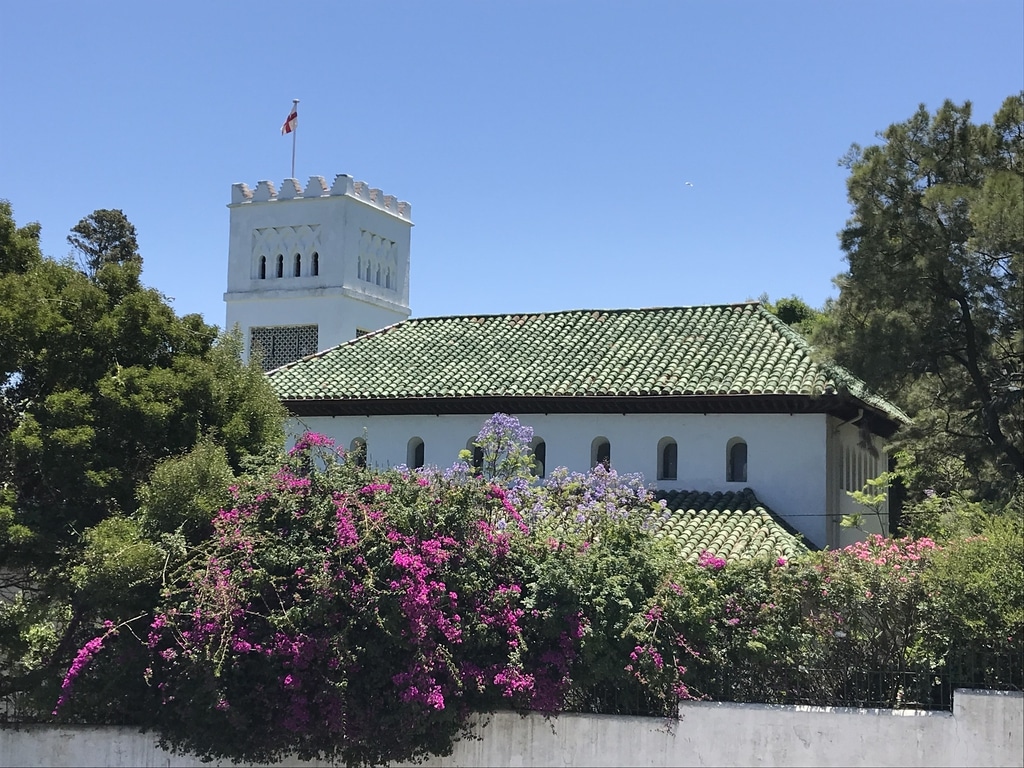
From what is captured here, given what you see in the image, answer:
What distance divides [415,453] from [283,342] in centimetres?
1644

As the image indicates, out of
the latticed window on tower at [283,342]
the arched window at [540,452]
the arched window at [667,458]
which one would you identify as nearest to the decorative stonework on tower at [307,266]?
the latticed window on tower at [283,342]

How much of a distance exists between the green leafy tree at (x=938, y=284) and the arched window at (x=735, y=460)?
11.3 feet

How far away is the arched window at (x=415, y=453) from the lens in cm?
2545

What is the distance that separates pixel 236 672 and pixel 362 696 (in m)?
1.35

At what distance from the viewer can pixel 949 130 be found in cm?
1944

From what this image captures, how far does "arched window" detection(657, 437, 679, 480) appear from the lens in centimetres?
2345

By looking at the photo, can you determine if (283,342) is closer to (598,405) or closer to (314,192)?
(314,192)

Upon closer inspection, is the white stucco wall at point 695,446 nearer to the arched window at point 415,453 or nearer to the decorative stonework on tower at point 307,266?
the arched window at point 415,453

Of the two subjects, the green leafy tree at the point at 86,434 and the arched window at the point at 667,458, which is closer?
the green leafy tree at the point at 86,434

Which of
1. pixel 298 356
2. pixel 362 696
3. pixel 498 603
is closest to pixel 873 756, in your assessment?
pixel 498 603

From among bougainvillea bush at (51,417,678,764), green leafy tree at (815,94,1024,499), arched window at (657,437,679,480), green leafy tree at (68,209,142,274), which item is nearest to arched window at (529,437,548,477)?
arched window at (657,437,679,480)

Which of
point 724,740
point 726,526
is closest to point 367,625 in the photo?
point 724,740

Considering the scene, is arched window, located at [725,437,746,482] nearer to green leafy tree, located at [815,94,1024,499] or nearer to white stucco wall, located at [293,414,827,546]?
white stucco wall, located at [293,414,827,546]

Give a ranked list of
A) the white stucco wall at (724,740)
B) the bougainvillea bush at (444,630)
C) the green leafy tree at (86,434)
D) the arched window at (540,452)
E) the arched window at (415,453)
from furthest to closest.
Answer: the arched window at (415,453)
the arched window at (540,452)
the green leafy tree at (86,434)
the bougainvillea bush at (444,630)
the white stucco wall at (724,740)
